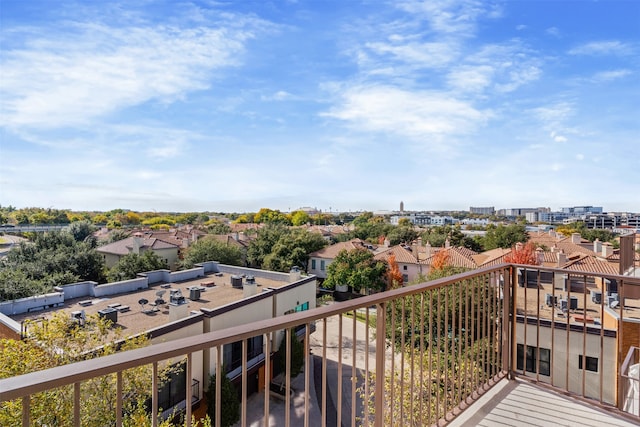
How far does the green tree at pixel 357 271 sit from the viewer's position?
22.4 metres

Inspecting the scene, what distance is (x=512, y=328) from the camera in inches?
119

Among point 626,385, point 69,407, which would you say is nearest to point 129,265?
point 69,407

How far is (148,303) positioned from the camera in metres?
11.6

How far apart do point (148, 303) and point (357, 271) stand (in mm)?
13575

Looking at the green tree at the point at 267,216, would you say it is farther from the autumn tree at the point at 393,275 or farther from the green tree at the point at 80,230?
the autumn tree at the point at 393,275

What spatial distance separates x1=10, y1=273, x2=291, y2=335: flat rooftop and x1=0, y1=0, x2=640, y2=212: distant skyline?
3852 millimetres

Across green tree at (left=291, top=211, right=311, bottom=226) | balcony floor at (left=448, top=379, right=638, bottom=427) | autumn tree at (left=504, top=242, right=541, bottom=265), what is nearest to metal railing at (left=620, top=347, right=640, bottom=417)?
balcony floor at (left=448, top=379, right=638, bottom=427)

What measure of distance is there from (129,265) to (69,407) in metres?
15.8

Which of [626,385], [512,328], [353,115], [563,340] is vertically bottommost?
[563,340]

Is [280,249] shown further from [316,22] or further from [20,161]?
[316,22]

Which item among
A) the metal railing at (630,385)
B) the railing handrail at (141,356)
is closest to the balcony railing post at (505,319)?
the metal railing at (630,385)

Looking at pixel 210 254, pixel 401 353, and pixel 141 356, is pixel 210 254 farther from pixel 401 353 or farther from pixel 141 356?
pixel 141 356

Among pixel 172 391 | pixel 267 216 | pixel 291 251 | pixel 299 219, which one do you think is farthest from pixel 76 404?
pixel 299 219

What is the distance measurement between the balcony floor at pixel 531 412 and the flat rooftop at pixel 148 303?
8.50 m
